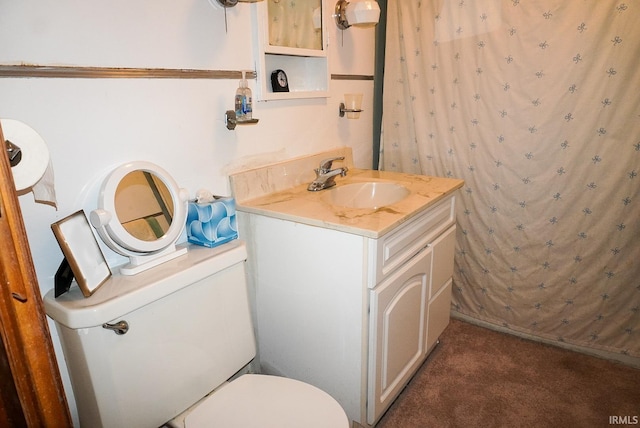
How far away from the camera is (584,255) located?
1.77 metres

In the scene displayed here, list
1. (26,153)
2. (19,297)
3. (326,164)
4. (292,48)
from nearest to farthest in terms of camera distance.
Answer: (19,297) → (26,153) → (292,48) → (326,164)

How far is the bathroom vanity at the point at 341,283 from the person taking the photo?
4.04ft

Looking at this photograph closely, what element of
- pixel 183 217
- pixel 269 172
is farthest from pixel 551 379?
pixel 183 217

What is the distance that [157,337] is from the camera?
0.99 m

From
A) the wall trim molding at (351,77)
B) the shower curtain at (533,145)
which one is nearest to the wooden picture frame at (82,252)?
the wall trim molding at (351,77)

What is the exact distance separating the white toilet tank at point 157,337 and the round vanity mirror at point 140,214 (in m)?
0.05

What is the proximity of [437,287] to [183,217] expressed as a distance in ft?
3.63

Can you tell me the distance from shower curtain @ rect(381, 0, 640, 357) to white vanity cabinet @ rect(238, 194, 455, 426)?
567mm

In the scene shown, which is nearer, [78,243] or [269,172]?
[78,243]

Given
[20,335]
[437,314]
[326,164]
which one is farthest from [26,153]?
[437,314]

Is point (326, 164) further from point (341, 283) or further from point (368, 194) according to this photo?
point (341, 283)

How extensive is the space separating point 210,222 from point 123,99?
41cm

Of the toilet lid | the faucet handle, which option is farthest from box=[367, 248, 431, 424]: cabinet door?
the faucet handle

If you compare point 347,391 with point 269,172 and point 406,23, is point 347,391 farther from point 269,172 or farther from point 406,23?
point 406,23
